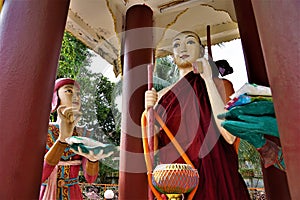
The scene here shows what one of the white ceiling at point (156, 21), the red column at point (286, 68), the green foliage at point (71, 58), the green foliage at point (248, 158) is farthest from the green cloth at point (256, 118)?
the green foliage at point (248, 158)

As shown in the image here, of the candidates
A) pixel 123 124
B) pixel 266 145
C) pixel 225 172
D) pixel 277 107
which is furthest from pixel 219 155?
pixel 123 124

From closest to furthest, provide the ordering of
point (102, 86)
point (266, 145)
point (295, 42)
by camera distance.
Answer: point (295, 42)
point (266, 145)
point (102, 86)

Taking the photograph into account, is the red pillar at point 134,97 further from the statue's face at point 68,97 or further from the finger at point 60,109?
the finger at point 60,109

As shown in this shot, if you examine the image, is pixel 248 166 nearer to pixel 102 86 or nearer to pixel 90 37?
pixel 102 86

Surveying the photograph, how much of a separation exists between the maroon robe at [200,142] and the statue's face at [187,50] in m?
0.12

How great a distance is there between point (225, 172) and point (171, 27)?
220cm

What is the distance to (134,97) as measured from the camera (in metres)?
2.84

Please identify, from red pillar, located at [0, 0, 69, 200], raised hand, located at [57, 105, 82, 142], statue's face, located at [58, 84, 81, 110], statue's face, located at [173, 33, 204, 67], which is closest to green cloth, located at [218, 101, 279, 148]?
red pillar, located at [0, 0, 69, 200]

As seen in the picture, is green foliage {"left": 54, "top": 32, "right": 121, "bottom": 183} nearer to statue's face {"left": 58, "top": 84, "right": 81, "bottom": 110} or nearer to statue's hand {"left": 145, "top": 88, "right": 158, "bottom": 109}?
statue's face {"left": 58, "top": 84, "right": 81, "bottom": 110}

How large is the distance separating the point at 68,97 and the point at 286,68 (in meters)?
1.81

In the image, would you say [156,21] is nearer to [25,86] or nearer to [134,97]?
[134,97]

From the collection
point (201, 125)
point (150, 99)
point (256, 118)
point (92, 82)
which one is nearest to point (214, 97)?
point (201, 125)

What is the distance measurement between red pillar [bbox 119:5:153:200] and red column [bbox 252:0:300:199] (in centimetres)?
199

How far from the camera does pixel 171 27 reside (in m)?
3.44
